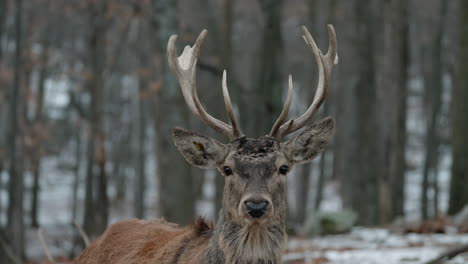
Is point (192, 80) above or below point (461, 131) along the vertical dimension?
above

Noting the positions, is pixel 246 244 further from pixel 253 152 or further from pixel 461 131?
pixel 461 131

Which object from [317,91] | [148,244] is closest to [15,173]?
[148,244]

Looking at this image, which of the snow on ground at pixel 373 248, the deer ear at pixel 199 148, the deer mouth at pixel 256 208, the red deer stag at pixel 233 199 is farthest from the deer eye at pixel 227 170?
the snow on ground at pixel 373 248

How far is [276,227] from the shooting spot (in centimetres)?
539

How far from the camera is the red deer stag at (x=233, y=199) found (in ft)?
17.3

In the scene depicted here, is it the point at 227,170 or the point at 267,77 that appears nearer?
the point at 227,170

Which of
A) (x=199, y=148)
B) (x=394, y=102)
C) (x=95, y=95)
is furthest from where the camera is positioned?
(x=95, y=95)

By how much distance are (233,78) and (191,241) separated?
291 inches

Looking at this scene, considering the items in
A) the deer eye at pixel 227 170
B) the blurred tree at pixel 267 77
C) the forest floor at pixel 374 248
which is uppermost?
the blurred tree at pixel 267 77

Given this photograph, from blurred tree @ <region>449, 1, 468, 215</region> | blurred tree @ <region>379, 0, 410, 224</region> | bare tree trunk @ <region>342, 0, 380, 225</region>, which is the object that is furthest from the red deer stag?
bare tree trunk @ <region>342, 0, 380, 225</region>

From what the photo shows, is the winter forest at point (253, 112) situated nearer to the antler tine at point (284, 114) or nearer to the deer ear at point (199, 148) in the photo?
the deer ear at point (199, 148)

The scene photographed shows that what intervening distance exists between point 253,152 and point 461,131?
9852 millimetres

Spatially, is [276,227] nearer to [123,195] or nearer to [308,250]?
[308,250]

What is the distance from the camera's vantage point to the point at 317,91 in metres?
6.10
